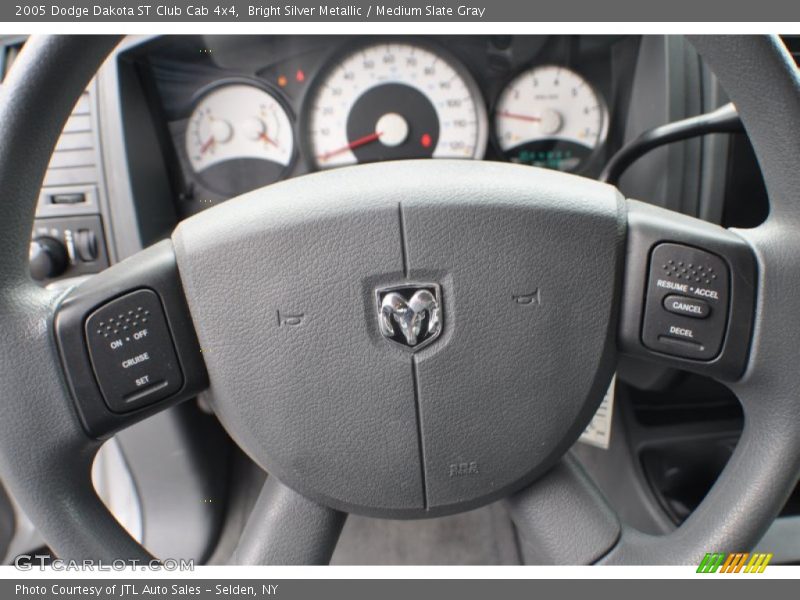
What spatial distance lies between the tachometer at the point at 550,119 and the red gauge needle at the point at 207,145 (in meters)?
0.49

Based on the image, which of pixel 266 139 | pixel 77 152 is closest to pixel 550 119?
pixel 266 139

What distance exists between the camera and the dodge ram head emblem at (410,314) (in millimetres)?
531

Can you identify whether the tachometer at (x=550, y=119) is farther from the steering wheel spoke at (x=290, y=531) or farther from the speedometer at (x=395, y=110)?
the steering wheel spoke at (x=290, y=531)

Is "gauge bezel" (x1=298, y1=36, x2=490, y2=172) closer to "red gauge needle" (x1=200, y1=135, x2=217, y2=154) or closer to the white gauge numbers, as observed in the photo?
the white gauge numbers

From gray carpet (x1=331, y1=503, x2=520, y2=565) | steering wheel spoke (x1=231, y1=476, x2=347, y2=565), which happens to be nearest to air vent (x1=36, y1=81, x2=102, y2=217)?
steering wheel spoke (x1=231, y1=476, x2=347, y2=565)

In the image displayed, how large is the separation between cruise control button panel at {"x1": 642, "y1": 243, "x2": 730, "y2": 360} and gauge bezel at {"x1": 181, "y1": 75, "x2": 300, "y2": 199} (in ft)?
2.40

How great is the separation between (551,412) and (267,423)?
0.25 meters

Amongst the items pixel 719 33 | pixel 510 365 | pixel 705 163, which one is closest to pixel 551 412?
pixel 510 365

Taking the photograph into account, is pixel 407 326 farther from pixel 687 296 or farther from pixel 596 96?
pixel 596 96

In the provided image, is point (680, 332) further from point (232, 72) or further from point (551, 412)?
point (232, 72)

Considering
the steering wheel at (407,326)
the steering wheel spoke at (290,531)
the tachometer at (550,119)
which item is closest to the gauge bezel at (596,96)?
the tachometer at (550,119)

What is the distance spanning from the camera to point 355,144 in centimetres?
113

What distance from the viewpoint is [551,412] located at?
572 mm

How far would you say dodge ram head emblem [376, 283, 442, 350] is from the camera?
20.9 inches
